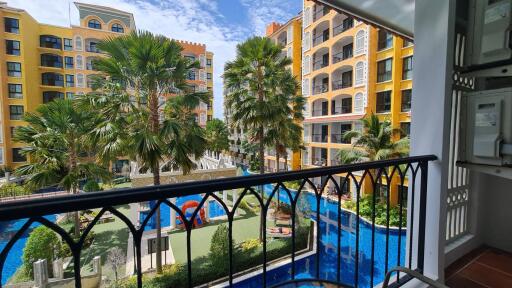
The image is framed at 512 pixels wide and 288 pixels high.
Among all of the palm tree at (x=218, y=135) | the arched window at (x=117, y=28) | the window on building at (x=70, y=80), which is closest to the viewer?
the window on building at (x=70, y=80)

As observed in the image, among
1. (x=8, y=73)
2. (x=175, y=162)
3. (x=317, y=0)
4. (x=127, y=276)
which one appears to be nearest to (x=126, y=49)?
(x=175, y=162)

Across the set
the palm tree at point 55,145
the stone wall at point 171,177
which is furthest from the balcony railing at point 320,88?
the palm tree at point 55,145

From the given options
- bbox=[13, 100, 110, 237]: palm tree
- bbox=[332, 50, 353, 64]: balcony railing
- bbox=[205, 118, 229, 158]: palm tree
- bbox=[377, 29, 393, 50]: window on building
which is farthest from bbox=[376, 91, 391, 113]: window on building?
bbox=[205, 118, 229, 158]: palm tree

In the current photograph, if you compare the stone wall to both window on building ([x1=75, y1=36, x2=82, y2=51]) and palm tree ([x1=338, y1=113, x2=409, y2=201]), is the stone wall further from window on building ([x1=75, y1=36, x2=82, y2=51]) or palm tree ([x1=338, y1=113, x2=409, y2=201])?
window on building ([x1=75, y1=36, x2=82, y2=51])

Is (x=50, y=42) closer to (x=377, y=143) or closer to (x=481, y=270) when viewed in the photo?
(x=377, y=143)

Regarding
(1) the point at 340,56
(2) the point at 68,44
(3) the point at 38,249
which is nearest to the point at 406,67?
(1) the point at 340,56

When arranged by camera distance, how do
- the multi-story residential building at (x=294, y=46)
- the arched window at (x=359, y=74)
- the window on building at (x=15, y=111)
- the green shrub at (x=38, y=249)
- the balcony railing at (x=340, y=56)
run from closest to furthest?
the green shrub at (x=38, y=249) → the arched window at (x=359, y=74) → the balcony railing at (x=340, y=56) → the multi-story residential building at (x=294, y=46) → the window on building at (x=15, y=111)

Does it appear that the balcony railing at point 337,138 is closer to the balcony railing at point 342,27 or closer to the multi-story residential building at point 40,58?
the balcony railing at point 342,27

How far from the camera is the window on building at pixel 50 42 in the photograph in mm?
20625

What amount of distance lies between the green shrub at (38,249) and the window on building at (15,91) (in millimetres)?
18166

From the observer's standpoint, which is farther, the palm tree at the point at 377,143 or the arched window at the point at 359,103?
the arched window at the point at 359,103

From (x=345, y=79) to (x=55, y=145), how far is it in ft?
47.2

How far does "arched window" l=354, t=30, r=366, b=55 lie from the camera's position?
1317 cm

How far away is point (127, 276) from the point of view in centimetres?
687
